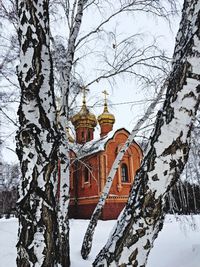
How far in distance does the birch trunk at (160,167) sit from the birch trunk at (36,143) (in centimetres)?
34

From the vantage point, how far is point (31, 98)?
170cm

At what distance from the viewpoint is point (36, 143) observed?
5.39 ft

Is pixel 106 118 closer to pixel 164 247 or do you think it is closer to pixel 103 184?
pixel 103 184

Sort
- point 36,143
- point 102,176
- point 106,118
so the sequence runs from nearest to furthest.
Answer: point 36,143 → point 102,176 → point 106,118

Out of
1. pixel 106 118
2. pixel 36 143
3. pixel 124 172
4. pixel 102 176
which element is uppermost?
pixel 106 118

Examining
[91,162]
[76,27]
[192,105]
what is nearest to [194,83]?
[192,105]

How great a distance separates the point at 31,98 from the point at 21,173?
443mm

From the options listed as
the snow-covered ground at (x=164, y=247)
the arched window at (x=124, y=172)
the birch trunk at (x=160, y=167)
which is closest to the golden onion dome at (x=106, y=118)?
the arched window at (x=124, y=172)

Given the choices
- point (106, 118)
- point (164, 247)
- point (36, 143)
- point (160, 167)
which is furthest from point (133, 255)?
point (106, 118)

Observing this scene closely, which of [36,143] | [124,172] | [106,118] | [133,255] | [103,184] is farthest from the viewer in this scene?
[106,118]

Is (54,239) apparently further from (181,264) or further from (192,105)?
(181,264)

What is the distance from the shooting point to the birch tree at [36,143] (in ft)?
5.04

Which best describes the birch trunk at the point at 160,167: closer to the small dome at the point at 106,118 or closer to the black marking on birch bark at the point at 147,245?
the black marking on birch bark at the point at 147,245

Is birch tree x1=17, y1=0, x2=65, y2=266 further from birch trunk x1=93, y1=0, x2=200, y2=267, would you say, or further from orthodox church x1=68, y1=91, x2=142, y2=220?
orthodox church x1=68, y1=91, x2=142, y2=220
